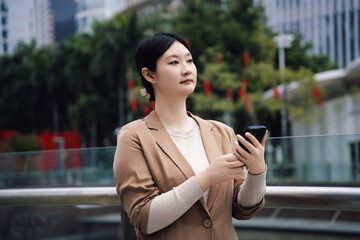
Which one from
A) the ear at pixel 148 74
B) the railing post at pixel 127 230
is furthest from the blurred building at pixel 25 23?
the ear at pixel 148 74

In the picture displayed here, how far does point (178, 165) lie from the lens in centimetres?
142

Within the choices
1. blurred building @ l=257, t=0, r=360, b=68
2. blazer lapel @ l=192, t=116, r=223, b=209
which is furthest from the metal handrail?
blurred building @ l=257, t=0, r=360, b=68

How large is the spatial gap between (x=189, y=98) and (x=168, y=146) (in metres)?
20.0

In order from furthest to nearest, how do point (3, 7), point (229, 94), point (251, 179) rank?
point (3, 7) → point (229, 94) → point (251, 179)

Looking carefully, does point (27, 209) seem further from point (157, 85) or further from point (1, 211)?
point (157, 85)

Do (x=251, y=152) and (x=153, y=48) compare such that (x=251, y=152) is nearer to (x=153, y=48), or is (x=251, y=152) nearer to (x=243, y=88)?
(x=153, y=48)

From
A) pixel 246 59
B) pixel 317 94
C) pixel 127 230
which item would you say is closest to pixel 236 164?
pixel 127 230

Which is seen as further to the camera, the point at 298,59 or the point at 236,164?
the point at 298,59

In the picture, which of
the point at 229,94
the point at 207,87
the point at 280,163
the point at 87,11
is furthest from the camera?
the point at 87,11

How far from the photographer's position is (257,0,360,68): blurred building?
49219 millimetres

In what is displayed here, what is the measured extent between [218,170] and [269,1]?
2181 inches

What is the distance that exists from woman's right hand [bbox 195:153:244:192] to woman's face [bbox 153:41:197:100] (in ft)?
0.96

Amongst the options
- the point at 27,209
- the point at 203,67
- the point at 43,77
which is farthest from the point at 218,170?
the point at 43,77

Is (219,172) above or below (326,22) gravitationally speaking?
below
